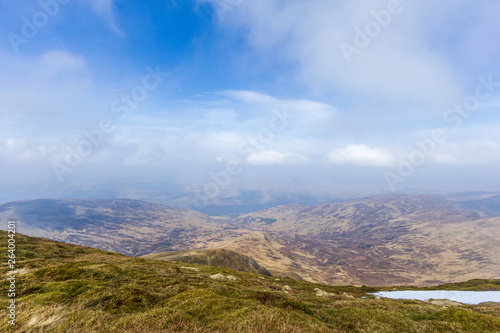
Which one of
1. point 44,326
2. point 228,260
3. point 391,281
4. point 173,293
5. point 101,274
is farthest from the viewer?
point 391,281

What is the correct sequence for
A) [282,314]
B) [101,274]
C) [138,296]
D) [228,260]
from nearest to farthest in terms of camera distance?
[282,314] < [138,296] < [101,274] < [228,260]

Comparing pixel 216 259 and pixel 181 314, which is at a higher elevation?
pixel 181 314

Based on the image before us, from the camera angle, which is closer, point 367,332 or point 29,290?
point 367,332

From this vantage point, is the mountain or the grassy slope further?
the mountain

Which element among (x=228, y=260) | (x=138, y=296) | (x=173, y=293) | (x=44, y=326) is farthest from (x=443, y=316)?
(x=228, y=260)

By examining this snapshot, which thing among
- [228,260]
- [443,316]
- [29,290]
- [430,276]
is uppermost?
[29,290]

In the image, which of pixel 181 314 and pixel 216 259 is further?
pixel 216 259

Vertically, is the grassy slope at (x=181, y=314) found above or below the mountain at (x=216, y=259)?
above

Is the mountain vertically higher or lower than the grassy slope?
lower

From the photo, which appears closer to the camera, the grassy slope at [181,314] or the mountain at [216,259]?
the grassy slope at [181,314]

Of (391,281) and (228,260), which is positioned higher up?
(228,260)

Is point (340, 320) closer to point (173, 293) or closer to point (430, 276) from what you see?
point (173, 293)
